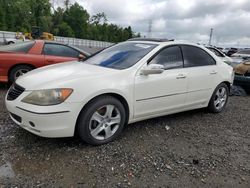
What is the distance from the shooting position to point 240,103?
6.68m

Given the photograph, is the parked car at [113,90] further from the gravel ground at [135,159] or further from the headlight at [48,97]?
the gravel ground at [135,159]

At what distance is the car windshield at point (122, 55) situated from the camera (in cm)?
410

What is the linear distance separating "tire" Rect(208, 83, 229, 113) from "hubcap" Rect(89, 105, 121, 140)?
2394 millimetres

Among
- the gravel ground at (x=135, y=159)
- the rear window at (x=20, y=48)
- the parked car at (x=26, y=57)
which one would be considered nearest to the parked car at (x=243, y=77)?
the gravel ground at (x=135, y=159)

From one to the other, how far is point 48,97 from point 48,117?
0.24 meters

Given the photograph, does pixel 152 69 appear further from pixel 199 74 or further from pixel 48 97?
pixel 48 97

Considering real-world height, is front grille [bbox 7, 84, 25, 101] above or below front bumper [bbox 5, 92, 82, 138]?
above

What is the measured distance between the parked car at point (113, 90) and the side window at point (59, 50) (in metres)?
2.52

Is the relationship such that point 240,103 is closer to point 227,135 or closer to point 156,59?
point 227,135

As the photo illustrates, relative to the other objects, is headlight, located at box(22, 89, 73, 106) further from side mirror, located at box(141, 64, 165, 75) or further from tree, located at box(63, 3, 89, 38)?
tree, located at box(63, 3, 89, 38)

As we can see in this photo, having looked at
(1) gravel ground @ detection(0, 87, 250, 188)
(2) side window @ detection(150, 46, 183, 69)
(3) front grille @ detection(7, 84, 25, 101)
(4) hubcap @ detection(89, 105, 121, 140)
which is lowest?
(1) gravel ground @ detection(0, 87, 250, 188)

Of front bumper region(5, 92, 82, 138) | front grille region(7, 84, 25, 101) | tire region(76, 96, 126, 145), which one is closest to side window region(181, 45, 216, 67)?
tire region(76, 96, 126, 145)

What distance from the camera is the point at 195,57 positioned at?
4891 millimetres

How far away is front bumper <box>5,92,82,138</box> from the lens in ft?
10.4
